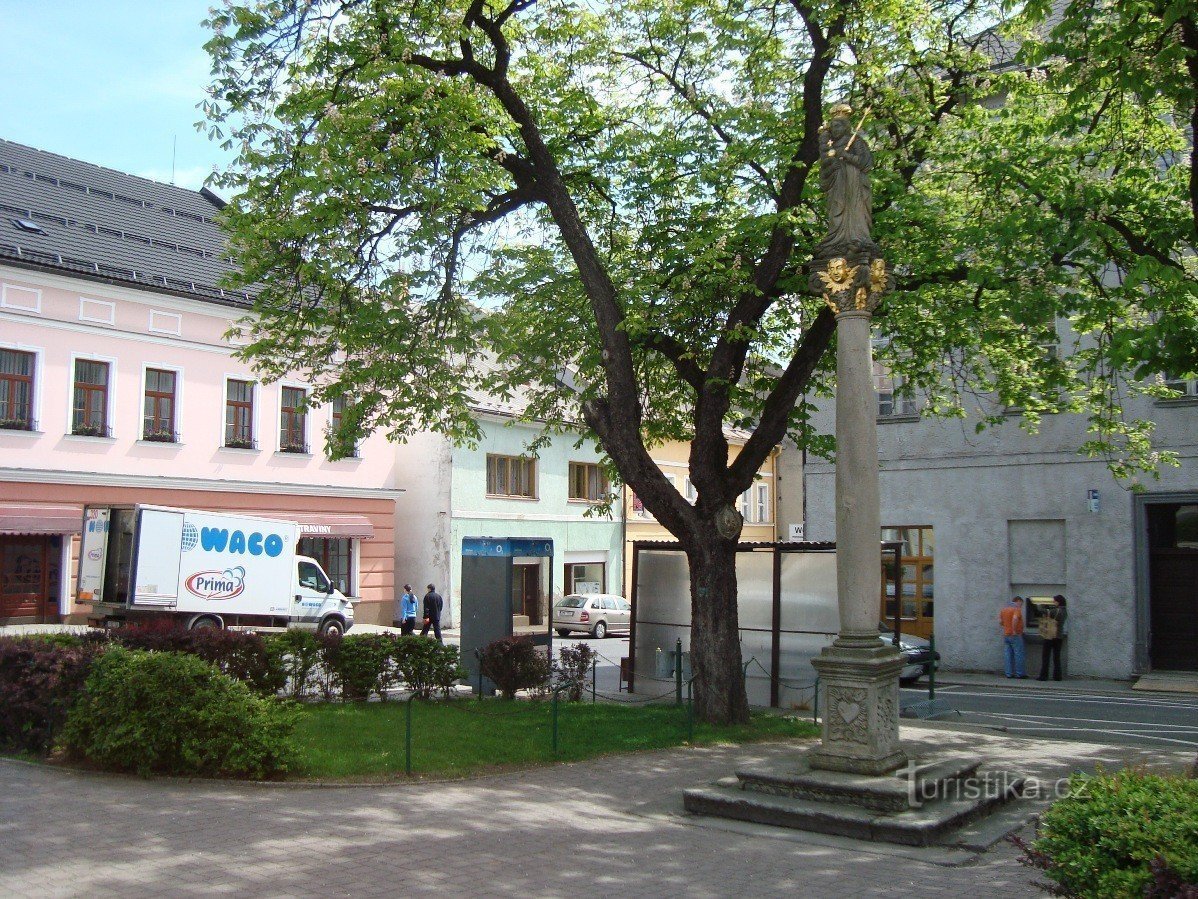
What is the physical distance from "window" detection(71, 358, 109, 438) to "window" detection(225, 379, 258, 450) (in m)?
3.74

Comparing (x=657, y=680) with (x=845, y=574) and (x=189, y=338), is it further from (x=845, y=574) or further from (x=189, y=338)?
(x=189, y=338)

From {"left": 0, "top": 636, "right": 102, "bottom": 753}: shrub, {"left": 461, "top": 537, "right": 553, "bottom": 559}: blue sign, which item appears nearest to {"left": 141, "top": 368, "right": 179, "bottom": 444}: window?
{"left": 461, "top": 537, "right": 553, "bottom": 559}: blue sign

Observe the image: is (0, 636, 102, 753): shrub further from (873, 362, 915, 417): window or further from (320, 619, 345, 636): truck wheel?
(873, 362, 915, 417): window

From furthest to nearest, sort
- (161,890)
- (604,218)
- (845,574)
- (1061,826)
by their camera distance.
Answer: (604,218) < (845,574) < (161,890) < (1061,826)

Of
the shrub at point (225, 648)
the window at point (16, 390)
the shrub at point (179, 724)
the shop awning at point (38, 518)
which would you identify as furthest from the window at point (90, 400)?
the shrub at point (179, 724)

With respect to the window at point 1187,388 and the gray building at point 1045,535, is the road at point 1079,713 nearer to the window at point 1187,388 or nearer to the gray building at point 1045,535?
the gray building at point 1045,535

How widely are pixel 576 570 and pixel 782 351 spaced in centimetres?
2523

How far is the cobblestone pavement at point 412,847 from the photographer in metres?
7.52

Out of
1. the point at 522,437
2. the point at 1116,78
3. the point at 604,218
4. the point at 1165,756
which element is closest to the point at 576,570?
the point at 522,437

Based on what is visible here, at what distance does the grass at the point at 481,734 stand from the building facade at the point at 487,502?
724 inches

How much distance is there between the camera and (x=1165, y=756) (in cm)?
1337

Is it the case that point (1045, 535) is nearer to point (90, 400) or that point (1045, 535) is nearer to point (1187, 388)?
point (1187, 388)

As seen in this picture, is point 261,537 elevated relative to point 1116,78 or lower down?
lower down

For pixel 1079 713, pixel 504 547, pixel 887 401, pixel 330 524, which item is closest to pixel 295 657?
pixel 504 547
